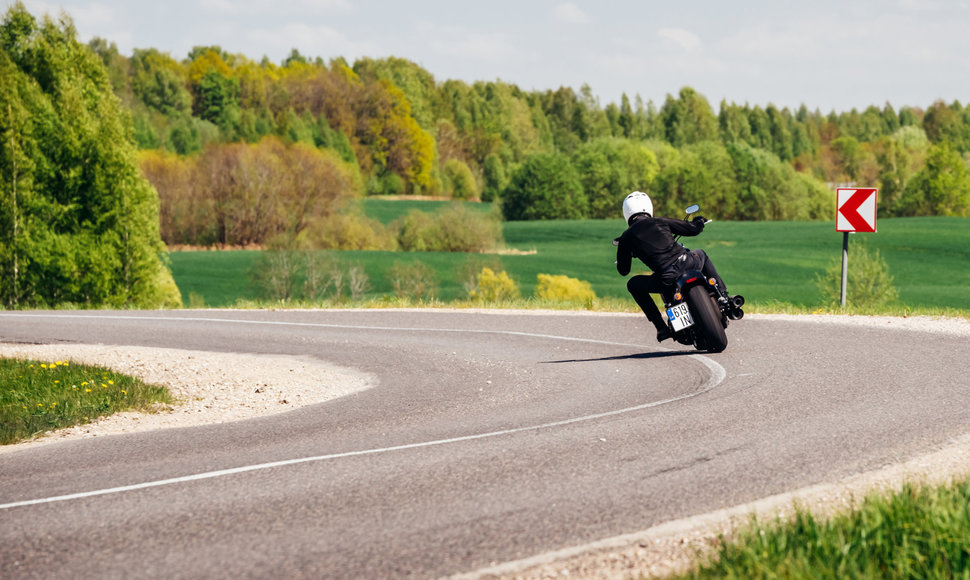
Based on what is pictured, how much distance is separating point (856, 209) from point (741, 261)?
195 ft

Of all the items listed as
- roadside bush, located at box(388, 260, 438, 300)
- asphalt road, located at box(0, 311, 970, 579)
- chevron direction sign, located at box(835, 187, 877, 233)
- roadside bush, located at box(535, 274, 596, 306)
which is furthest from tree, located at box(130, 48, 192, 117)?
asphalt road, located at box(0, 311, 970, 579)

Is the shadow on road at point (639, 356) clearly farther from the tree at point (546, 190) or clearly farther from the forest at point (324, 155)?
the tree at point (546, 190)

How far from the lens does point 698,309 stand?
11.1 metres

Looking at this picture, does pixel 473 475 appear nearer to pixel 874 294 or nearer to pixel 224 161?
pixel 874 294

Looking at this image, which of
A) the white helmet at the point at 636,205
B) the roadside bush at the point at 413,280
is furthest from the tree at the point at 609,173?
the white helmet at the point at 636,205

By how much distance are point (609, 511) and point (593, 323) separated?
12.0 m

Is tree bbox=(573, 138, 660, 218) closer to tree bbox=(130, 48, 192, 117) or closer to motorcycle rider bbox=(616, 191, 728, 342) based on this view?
tree bbox=(130, 48, 192, 117)

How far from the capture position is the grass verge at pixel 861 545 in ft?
12.7

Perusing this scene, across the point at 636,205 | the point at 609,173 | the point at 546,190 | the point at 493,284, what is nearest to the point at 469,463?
the point at 636,205

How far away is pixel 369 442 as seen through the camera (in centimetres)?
710

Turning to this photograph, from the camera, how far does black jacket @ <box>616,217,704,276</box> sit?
1116 centimetres

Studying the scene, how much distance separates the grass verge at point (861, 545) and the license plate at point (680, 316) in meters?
6.50

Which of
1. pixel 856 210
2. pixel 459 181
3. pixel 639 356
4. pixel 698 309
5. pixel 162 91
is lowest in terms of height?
pixel 639 356

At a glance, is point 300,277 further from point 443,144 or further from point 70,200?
point 443,144
